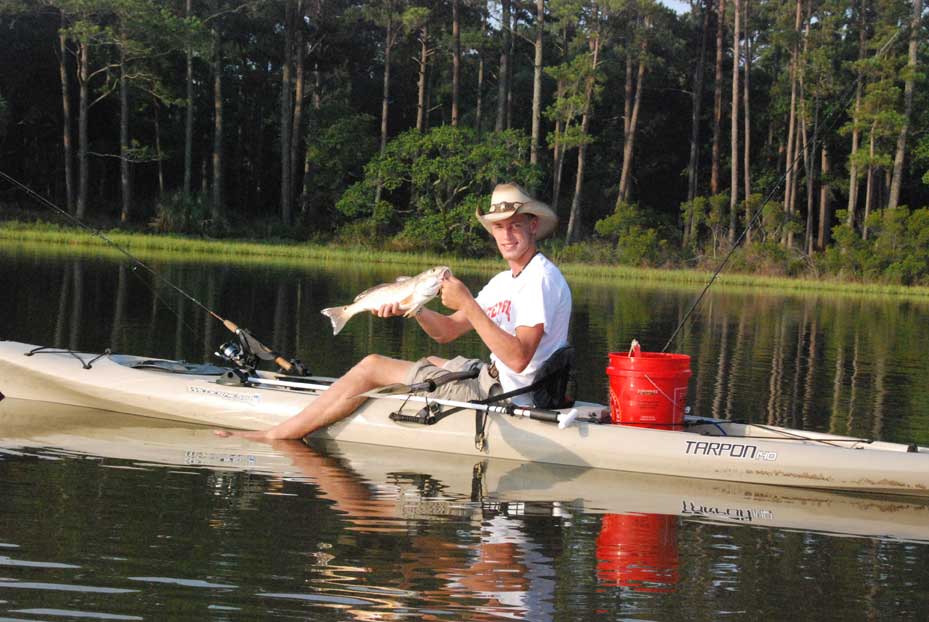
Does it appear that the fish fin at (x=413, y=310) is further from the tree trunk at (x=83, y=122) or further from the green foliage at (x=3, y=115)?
the green foliage at (x=3, y=115)

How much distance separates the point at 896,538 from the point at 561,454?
2036 millimetres

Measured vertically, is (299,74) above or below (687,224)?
above

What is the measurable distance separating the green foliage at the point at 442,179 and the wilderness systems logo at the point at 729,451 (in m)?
28.4

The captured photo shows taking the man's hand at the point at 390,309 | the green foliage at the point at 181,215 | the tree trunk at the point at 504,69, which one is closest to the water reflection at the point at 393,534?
the man's hand at the point at 390,309

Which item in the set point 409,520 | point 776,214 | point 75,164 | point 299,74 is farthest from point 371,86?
point 409,520

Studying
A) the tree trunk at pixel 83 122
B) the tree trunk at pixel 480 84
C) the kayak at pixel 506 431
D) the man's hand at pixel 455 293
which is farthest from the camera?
the tree trunk at pixel 480 84

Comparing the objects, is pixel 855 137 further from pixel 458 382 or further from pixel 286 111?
pixel 458 382

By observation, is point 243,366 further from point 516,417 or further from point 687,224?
point 687,224

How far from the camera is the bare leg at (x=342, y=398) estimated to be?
305 inches

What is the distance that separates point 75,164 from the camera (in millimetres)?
44844

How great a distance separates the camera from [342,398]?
7.90m

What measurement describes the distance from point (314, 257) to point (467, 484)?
29.0 metres

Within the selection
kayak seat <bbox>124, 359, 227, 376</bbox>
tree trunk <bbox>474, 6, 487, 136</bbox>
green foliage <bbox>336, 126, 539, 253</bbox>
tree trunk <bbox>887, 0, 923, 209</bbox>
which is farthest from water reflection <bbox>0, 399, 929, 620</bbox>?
tree trunk <bbox>474, 6, 487, 136</bbox>

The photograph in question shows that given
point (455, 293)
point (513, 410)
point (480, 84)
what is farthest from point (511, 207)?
point (480, 84)
